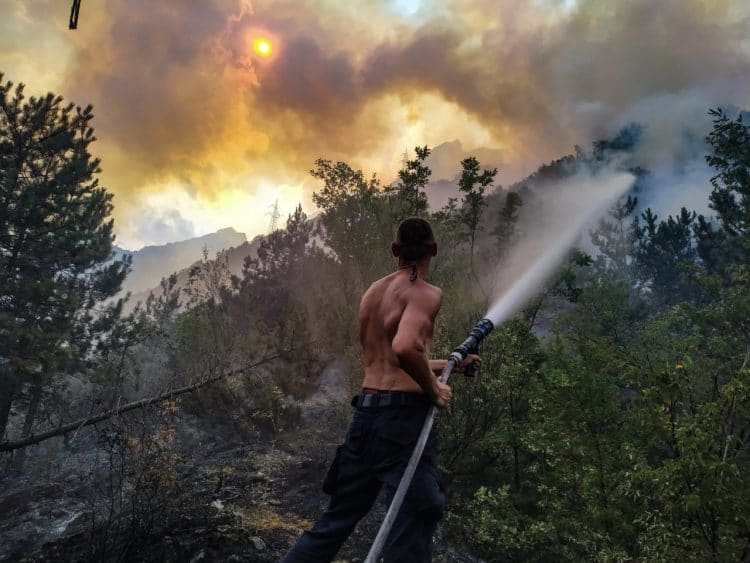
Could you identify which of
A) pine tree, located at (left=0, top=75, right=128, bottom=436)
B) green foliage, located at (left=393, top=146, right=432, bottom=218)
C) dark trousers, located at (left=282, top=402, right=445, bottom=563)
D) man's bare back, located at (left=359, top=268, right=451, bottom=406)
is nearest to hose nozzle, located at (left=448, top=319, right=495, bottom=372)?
man's bare back, located at (left=359, top=268, right=451, bottom=406)

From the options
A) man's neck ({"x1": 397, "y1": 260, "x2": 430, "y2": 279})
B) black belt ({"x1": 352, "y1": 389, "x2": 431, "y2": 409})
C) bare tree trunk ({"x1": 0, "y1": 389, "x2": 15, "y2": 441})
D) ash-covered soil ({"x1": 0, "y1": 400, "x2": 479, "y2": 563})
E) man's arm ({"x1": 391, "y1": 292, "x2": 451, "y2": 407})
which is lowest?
ash-covered soil ({"x1": 0, "y1": 400, "x2": 479, "y2": 563})

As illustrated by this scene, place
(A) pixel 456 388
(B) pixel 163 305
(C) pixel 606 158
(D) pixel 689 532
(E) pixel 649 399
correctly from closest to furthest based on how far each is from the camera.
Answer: (D) pixel 689 532, (E) pixel 649 399, (A) pixel 456 388, (B) pixel 163 305, (C) pixel 606 158

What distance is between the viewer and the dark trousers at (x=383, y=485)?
2199 mm

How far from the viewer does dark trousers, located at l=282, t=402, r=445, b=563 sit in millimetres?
2199

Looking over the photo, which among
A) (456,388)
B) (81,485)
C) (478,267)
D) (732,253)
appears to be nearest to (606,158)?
(732,253)

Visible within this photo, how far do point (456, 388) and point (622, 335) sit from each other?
1669 cm

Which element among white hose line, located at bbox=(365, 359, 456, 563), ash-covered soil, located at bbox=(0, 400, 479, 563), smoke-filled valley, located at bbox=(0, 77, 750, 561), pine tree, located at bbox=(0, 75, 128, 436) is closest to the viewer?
white hose line, located at bbox=(365, 359, 456, 563)

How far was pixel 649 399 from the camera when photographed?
4504 millimetres

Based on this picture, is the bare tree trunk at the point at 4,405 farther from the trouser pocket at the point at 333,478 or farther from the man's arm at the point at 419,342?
the man's arm at the point at 419,342

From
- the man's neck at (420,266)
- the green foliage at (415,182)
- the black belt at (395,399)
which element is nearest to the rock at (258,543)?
the black belt at (395,399)

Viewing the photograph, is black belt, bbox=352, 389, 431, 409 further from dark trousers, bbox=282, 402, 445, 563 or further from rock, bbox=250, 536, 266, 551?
rock, bbox=250, 536, 266, 551

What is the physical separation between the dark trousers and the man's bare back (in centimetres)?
16

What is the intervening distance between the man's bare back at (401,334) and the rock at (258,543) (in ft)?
12.0

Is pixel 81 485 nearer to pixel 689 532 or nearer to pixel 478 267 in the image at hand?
pixel 689 532
